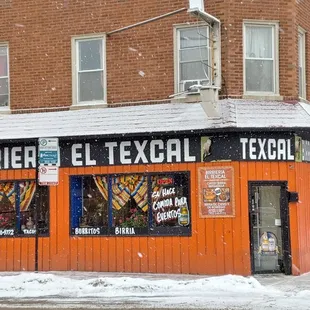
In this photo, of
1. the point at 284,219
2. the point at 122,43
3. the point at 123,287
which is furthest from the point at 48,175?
the point at 284,219

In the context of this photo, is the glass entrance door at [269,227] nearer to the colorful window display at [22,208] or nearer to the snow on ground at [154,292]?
the snow on ground at [154,292]

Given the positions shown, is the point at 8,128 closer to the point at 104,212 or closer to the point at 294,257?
the point at 104,212

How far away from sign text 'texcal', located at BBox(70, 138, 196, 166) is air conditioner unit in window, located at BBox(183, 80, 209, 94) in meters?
1.16

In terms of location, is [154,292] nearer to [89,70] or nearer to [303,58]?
[89,70]

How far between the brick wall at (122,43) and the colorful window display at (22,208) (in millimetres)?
2154

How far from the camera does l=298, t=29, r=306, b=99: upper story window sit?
17.6 meters

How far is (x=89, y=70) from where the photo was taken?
1778 cm

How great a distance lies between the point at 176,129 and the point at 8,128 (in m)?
4.64

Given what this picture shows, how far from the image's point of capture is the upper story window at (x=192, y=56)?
1675 centimetres

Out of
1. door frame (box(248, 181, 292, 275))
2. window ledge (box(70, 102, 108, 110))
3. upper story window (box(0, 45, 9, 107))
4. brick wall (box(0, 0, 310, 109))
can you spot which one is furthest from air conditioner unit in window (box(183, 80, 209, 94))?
upper story window (box(0, 45, 9, 107))

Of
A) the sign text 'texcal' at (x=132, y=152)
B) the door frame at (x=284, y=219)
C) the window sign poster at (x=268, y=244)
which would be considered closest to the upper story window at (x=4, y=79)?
A: the sign text 'texcal' at (x=132, y=152)

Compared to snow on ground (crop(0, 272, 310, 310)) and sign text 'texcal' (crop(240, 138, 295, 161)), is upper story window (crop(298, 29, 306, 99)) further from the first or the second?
snow on ground (crop(0, 272, 310, 310))

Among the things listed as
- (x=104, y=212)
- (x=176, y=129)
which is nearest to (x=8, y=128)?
(x=104, y=212)

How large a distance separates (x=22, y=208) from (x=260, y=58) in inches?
282
